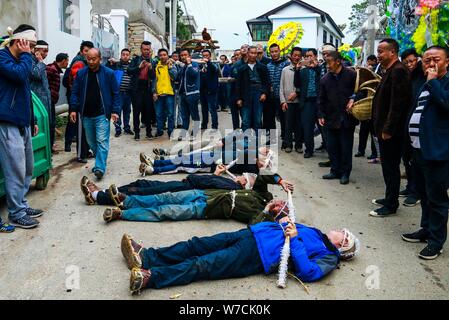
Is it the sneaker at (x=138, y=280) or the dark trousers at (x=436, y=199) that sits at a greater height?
the dark trousers at (x=436, y=199)

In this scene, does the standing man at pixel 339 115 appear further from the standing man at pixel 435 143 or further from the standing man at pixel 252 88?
the standing man at pixel 435 143

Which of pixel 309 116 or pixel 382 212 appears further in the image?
pixel 309 116

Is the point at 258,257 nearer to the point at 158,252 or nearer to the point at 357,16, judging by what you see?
the point at 158,252

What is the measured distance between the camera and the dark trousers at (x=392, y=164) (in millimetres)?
5453

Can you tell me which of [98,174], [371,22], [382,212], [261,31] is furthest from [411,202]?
[261,31]

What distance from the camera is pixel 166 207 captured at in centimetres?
510

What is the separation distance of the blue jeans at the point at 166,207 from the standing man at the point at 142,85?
5169 mm

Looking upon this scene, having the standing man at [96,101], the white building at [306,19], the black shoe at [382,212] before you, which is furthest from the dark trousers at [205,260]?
the white building at [306,19]

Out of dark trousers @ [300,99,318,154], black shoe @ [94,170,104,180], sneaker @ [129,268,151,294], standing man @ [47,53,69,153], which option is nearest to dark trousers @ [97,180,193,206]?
black shoe @ [94,170,104,180]

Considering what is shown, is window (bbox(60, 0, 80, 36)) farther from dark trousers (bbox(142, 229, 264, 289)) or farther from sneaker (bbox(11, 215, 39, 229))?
dark trousers (bbox(142, 229, 264, 289))

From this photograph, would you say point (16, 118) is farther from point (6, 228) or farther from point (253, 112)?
point (253, 112)

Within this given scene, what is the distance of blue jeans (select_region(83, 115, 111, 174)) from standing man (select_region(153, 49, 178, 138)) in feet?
10.5

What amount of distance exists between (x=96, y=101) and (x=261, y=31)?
160 feet
